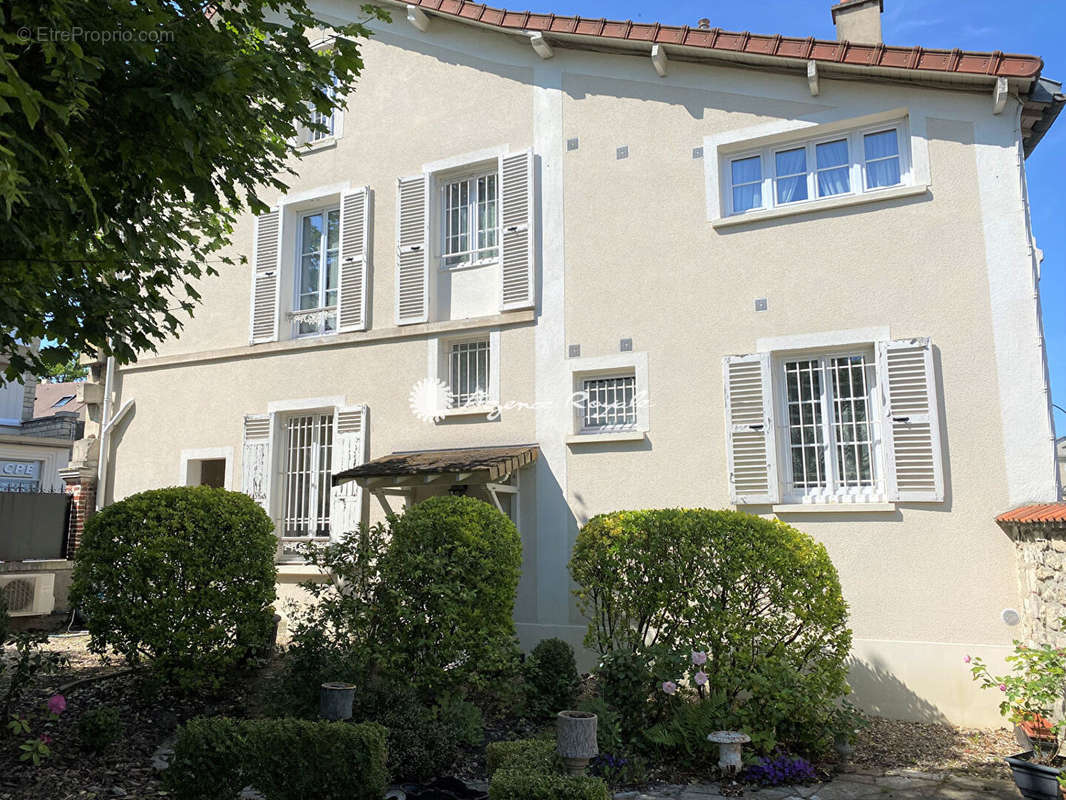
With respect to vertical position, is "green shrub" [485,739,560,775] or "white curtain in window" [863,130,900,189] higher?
"white curtain in window" [863,130,900,189]

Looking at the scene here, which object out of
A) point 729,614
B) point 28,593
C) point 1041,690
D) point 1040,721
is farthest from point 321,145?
point 1040,721

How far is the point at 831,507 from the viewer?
8148mm

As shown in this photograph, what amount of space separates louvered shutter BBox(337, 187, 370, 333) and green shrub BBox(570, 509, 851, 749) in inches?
221

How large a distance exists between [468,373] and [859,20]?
6317 millimetres

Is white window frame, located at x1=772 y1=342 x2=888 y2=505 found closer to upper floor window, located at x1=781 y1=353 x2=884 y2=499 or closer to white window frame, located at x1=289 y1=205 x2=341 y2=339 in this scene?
upper floor window, located at x1=781 y1=353 x2=884 y2=499

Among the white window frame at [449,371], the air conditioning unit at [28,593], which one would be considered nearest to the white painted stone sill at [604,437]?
the white window frame at [449,371]

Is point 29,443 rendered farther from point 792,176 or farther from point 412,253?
point 792,176

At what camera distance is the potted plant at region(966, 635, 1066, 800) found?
17.9 ft

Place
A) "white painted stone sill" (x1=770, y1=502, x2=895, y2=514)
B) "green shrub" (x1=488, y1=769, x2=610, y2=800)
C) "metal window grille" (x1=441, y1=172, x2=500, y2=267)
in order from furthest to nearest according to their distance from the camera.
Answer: "metal window grille" (x1=441, y1=172, x2=500, y2=267)
"white painted stone sill" (x1=770, y1=502, x2=895, y2=514)
"green shrub" (x1=488, y1=769, x2=610, y2=800)

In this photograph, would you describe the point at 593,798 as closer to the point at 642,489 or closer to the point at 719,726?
the point at 719,726

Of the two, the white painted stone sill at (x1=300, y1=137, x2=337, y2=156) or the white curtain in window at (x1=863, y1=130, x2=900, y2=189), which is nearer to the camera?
the white curtain in window at (x1=863, y1=130, x2=900, y2=189)

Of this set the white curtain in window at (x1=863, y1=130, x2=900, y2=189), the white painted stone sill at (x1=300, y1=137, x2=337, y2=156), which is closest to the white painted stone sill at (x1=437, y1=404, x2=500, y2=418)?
the white painted stone sill at (x1=300, y1=137, x2=337, y2=156)

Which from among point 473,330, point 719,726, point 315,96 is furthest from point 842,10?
point 719,726

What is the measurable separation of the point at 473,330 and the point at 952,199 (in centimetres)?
559
